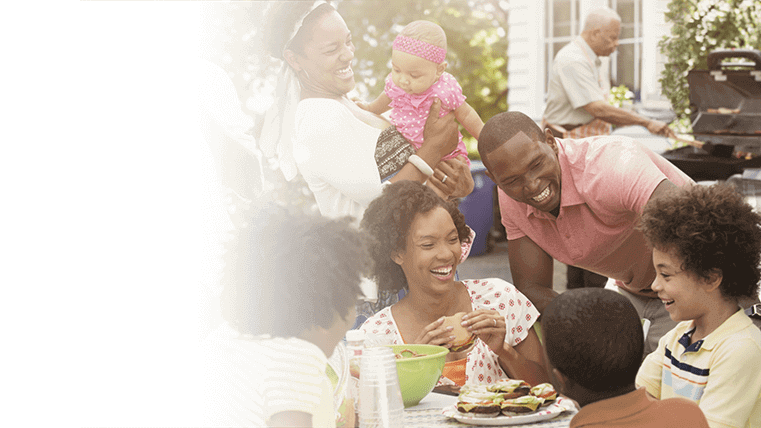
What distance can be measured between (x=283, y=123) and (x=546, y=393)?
133cm

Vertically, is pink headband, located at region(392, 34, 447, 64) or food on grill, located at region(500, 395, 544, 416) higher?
pink headband, located at region(392, 34, 447, 64)

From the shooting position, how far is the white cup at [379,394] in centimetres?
150

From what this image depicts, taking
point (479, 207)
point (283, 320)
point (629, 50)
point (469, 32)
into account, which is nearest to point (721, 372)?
point (283, 320)

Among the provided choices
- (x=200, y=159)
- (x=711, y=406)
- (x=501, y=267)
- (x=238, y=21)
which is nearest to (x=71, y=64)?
(x=200, y=159)

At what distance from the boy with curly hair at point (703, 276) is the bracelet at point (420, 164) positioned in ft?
2.53

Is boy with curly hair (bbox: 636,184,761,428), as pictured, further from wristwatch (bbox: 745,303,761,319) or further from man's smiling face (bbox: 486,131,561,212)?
man's smiling face (bbox: 486,131,561,212)

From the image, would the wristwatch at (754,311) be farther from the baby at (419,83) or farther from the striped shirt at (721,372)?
the baby at (419,83)

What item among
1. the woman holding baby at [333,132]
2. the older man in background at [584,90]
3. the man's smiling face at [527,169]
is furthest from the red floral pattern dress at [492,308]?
the older man in background at [584,90]

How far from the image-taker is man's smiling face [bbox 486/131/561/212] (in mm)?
2184

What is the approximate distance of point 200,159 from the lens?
2.42m

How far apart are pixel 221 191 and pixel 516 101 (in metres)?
6.93

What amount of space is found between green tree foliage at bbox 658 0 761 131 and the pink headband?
204 inches

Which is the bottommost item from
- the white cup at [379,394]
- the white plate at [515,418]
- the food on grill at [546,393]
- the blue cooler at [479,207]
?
the blue cooler at [479,207]

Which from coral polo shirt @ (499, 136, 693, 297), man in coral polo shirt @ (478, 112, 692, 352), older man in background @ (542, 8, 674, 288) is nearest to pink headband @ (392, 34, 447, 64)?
man in coral polo shirt @ (478, 112, 692, 352)
